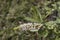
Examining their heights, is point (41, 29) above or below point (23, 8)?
below

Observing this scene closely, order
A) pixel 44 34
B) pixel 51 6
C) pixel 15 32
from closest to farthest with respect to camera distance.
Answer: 1. pixel 44 34
2. pixel 15 32
3. pixel 51 6

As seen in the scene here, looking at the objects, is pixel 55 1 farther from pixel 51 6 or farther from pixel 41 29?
pixel 41 29

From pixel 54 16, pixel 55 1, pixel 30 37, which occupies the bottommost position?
pixel 30 37

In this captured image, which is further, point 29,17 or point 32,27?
point 29,17

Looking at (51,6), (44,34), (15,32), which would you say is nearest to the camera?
(44,34)

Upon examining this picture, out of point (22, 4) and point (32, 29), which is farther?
point (22, 4)

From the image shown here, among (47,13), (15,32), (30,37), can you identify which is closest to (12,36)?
(15,32)

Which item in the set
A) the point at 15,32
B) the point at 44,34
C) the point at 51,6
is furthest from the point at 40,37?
the point at 51,6
